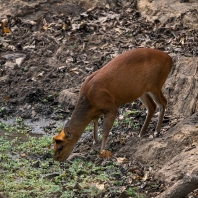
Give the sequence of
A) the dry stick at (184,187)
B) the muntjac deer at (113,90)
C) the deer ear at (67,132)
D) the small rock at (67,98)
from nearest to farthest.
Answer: the dry stick at (184,187) < the deer ear at (67,132) < the muntjac deer at (113,90) < the small rock at (67,98)

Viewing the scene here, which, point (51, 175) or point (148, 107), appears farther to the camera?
point (148, 107)

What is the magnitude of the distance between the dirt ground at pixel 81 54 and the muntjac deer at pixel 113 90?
0.61 meters

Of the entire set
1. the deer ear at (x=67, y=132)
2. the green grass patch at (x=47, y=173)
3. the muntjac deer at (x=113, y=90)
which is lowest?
the green grass patch at (x=47, y=173)

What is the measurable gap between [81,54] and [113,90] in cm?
384

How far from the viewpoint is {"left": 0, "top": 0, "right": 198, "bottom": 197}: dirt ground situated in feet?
29.1

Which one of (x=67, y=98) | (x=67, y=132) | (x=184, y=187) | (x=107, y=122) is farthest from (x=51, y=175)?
(x=67, y=98)

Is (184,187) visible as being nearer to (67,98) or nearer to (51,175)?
(51,175)

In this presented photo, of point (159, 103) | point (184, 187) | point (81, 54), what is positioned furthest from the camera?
point (81, 54)

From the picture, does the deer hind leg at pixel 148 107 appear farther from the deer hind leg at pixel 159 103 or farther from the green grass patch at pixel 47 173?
the green grass patch at pixel 47 173

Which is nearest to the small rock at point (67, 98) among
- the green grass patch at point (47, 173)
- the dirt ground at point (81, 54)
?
the dirt ground at point (81, 54)

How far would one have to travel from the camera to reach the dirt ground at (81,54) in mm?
8878

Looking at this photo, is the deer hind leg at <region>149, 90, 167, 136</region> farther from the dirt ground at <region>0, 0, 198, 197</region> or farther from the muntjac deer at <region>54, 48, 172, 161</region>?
the dirt ground at <region>0, 0, 198, 197</region>

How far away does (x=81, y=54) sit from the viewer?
12.2 metres

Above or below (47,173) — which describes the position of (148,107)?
above
